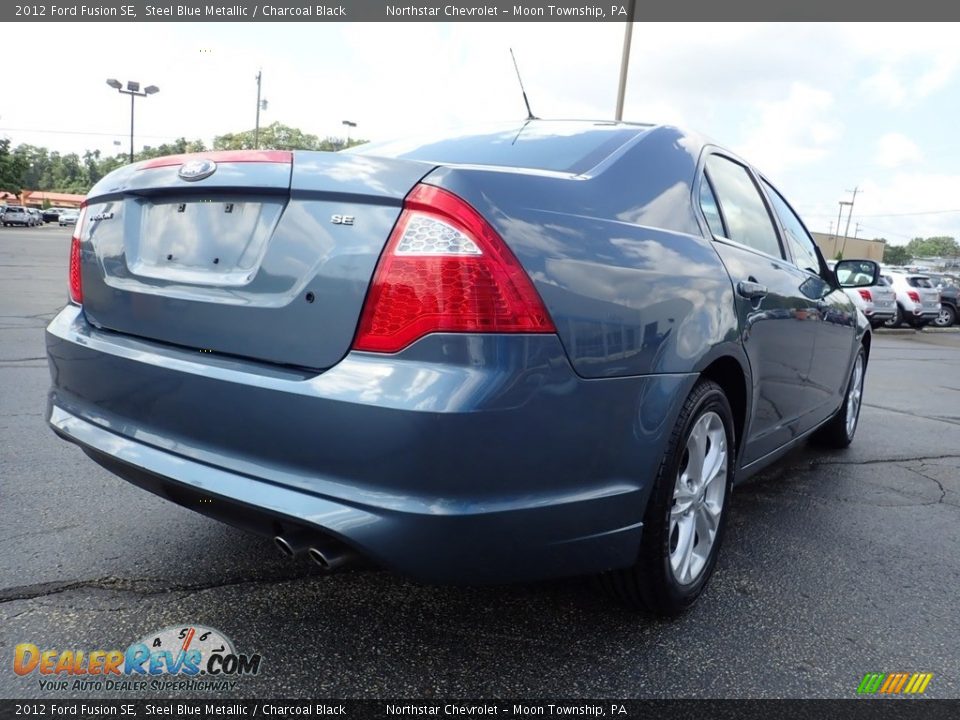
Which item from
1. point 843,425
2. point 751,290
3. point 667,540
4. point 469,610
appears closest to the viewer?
point 667,540

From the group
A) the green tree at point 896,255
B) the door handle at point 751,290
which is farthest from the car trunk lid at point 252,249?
the green tree at point 896,255

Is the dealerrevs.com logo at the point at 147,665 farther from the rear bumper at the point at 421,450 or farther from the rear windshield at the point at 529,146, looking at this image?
the rear windshield at the point at 529,146

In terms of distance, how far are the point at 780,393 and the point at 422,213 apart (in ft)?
6.59

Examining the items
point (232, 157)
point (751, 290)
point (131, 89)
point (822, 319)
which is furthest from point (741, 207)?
point (131, 89)

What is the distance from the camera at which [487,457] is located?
167 centimetres

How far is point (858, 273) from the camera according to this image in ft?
14.7

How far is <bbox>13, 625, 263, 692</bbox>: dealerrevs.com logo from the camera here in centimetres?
190

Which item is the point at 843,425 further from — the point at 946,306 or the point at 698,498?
the point at 946,306

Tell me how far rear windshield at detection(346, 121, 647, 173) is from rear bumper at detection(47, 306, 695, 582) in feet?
2.62

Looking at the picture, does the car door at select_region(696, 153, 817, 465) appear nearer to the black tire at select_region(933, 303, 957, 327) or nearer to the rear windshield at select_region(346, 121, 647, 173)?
the rear windshield at select_region(346, 121, 647, 173)

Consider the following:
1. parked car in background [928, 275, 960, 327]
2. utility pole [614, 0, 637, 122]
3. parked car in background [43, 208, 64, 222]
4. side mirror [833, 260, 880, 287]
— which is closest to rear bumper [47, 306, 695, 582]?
side mirror [833, 260, 880, 287]

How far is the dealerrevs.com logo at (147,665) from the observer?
6.24 ft

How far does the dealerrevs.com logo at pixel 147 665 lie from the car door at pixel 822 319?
9.11 feet

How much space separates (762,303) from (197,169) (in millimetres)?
1972
